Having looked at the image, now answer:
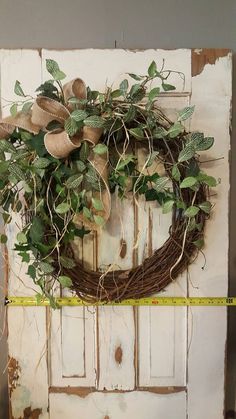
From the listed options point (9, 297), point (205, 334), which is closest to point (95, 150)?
point (9, 297)

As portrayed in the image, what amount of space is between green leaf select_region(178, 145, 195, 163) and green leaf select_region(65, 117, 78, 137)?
0.31 m

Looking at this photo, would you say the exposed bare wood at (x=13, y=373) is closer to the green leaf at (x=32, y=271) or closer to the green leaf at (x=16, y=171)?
the green leaf at (x=32, y=271)

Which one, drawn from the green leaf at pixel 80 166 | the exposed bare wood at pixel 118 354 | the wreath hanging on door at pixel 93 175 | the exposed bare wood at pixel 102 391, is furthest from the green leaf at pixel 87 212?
the exposed bare wood at pixel 102 391

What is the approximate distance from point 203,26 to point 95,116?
1.77 feet

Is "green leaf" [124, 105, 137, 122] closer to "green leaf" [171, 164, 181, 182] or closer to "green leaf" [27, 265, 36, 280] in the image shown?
"green leaf" [171, 164, 181, 182]

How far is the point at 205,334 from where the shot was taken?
1.36 metres

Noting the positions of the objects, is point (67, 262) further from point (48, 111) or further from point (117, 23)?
point (117, 23)

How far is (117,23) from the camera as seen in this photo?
1354mm

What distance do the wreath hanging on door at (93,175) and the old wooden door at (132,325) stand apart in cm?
6

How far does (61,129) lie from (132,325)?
68 centimetres

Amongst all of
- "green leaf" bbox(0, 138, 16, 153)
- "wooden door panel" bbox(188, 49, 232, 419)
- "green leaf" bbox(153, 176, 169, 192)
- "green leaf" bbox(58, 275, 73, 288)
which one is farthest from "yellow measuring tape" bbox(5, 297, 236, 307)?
"green leaf" bbox(0, 138, 16, 153)

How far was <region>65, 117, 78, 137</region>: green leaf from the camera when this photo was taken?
1.12 m

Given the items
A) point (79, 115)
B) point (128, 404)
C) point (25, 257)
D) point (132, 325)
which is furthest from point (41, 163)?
point (128, 404)

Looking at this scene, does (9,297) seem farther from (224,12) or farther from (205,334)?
(224,12)
